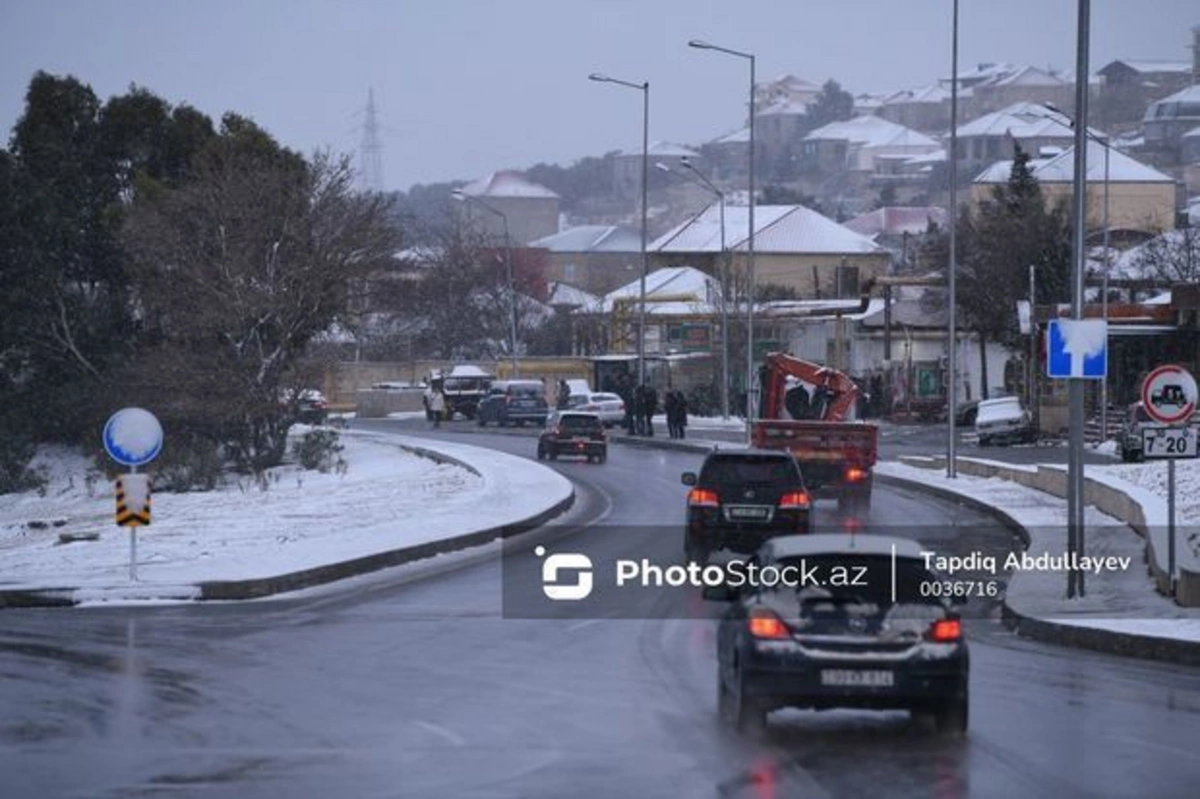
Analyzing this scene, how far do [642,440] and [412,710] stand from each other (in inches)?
2157

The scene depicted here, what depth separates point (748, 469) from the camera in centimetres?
2828

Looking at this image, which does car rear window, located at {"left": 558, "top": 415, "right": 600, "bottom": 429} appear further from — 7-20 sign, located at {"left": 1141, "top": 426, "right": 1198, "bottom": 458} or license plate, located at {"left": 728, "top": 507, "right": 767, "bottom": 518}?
7-20 sign, located at {"left": 1141, "top": 426, "right": 1198, "bottom": 458}

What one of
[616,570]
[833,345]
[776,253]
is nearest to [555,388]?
[833,345]

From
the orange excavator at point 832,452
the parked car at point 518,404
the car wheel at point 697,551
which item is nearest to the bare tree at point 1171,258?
Result: the parked car at point 518,404

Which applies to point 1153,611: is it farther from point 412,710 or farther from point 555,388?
point 555,388

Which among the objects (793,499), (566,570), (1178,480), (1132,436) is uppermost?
(793,499)

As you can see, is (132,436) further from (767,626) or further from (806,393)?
(806,393)

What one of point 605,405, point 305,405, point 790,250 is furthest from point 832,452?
point 790,250

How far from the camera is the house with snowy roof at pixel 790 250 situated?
13638 cm

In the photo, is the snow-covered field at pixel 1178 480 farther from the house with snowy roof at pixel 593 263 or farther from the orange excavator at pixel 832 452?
the house with snowy roof at pixel 593 263

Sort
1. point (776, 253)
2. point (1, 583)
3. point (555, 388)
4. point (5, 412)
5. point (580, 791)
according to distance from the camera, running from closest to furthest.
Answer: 1. point (580, 791)
2. point (1, 583)
3. point (5, 412)
4. point (555, 388)
5. point (776, 253)

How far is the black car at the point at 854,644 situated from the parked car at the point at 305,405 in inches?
1844

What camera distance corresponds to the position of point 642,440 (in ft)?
230

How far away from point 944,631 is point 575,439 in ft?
153
